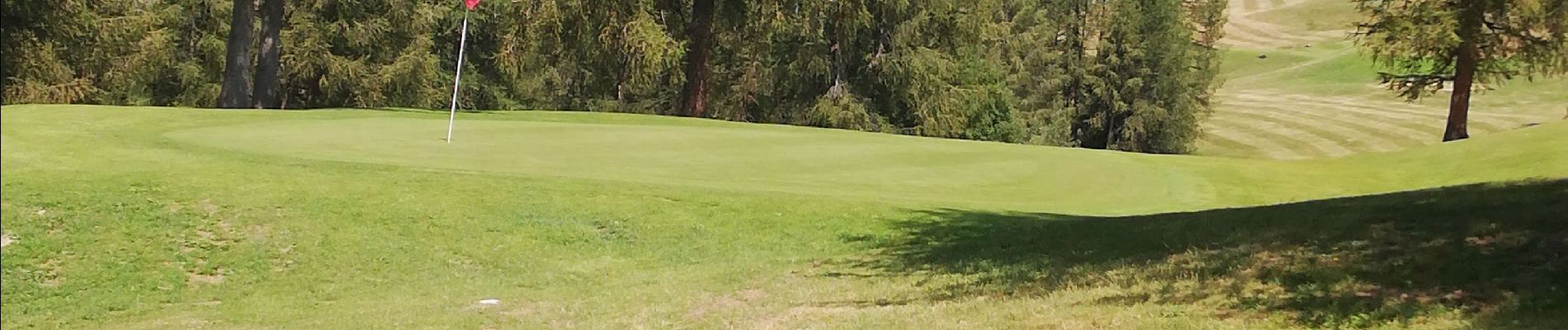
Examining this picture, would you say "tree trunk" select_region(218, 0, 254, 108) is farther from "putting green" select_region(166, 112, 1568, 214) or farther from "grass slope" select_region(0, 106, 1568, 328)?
"grass slope" select_region(0, 106, 1568, 328)

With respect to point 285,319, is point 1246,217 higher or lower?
higher

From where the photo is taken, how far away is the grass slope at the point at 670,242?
24.0 feet

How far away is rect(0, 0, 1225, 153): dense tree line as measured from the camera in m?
35.7

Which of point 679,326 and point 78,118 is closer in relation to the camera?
point 679,326

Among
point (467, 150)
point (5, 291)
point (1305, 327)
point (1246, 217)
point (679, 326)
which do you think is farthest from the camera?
point (467, 150)

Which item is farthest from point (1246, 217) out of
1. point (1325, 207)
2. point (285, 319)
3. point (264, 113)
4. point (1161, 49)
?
point (1161, 49)

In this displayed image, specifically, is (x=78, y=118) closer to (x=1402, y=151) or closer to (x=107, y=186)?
(x=107, y=186)

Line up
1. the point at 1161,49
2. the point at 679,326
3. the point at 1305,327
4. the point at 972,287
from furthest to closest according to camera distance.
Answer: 1. the point at 1161,49
2. the point at 972,287
3. the point at 679,326
4. the point at 1305,327

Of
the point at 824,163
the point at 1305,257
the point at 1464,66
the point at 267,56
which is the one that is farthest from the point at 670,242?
the point at 1464,66

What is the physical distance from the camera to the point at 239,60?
99.8 ft

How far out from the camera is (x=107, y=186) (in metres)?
12.3

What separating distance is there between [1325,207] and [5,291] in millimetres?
11084

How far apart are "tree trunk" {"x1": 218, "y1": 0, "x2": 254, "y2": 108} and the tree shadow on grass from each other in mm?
22006

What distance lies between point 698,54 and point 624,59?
2.12 meters
